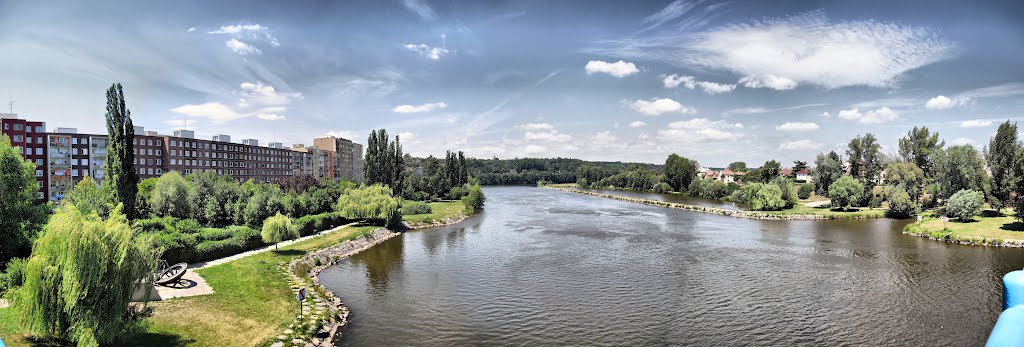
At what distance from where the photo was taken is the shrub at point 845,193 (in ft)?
235

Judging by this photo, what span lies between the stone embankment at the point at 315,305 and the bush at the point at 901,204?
66.7 metres

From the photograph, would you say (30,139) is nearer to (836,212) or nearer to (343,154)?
(343,154)

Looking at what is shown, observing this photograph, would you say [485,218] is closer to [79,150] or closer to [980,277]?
[980,277]

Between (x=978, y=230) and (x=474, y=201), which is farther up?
(x=474, y=201)

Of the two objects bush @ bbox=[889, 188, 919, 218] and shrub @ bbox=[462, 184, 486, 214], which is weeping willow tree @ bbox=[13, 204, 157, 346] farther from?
bush @ bbox=[889, 188, 919, 218]

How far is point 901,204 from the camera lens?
2539 inches

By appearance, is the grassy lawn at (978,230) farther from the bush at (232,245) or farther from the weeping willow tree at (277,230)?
the bush at (232,245)

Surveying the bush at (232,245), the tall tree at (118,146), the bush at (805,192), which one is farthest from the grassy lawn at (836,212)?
the tall tree at (118,146)

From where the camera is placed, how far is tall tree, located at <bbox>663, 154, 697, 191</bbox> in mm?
127250

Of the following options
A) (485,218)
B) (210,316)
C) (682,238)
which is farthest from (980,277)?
(485,218)

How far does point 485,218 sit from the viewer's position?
6838 cm

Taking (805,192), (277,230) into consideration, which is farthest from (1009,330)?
(805,192)

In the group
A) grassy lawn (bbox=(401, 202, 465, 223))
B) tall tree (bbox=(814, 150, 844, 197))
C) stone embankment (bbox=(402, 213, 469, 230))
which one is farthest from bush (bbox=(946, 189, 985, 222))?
grassy lawn (bbox=(401, 202, 465, 223))

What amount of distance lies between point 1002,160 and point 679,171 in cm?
7774
